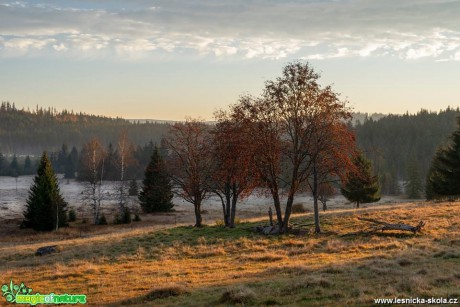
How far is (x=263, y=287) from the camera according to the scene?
14.7m

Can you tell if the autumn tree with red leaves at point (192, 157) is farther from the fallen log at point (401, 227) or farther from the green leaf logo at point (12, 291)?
the green leaf logo at point (12, 291)

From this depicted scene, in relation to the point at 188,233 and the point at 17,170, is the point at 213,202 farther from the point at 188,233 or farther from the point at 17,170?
the point at 17,170

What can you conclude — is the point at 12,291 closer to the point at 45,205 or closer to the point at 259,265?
the point at 259,265

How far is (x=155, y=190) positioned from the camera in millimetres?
62875

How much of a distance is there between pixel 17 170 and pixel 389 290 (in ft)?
511

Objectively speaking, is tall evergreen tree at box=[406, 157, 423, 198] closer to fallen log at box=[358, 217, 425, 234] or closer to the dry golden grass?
the dry golden grass

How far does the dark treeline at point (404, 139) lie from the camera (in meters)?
135

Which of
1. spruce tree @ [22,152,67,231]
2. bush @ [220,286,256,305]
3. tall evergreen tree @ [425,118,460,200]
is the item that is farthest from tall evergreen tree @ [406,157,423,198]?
bush @ [220,286,256,305]

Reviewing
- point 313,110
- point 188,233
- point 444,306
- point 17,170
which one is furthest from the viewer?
point 17,170

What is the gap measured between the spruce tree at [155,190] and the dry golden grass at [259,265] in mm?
27530

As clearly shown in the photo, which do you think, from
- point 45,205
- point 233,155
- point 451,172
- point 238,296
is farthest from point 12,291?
point 451,172

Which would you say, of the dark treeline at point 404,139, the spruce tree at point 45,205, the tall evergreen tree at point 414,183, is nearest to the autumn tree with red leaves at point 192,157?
the spruce tree at point 45,205

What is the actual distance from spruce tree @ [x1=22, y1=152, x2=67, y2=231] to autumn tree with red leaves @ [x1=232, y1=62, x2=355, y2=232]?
98.9 feet

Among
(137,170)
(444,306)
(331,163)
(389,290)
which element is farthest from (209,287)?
(137,170)
